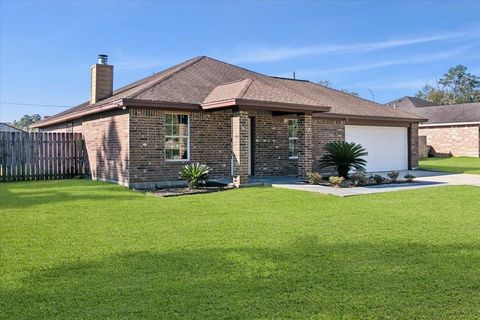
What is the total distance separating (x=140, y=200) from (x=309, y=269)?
633cm

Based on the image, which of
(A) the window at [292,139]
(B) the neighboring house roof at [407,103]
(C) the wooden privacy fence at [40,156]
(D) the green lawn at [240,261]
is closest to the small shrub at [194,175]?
(D) the green lawn at [240,261]

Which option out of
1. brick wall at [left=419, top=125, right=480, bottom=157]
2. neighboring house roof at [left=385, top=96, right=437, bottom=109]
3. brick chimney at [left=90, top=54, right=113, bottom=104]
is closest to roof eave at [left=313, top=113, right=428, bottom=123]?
brick chimney at [left=90, top=54, right=113, bottom=104]

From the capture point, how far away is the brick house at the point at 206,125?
1318 cm

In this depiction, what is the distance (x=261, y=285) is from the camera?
14.4 ft

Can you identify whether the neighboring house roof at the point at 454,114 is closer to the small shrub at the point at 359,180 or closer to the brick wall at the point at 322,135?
the brick wall at the point at 322,135

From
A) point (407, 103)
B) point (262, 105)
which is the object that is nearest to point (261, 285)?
point (262, 105)

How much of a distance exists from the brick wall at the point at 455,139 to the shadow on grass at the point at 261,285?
1188 inches

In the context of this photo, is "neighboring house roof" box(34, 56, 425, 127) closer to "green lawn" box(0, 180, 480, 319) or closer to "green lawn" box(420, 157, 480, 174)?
"green lawn" box(420, 157, 480, 174)

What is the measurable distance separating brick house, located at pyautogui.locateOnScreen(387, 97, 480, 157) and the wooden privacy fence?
89.9ft

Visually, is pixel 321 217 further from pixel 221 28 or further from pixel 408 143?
pixel 221 28

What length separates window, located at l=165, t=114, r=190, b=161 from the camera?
13.9 meters

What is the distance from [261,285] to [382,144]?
55.6 ft

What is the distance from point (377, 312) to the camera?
12.2ft

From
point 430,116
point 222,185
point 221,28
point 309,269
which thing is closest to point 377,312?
point 309,269
